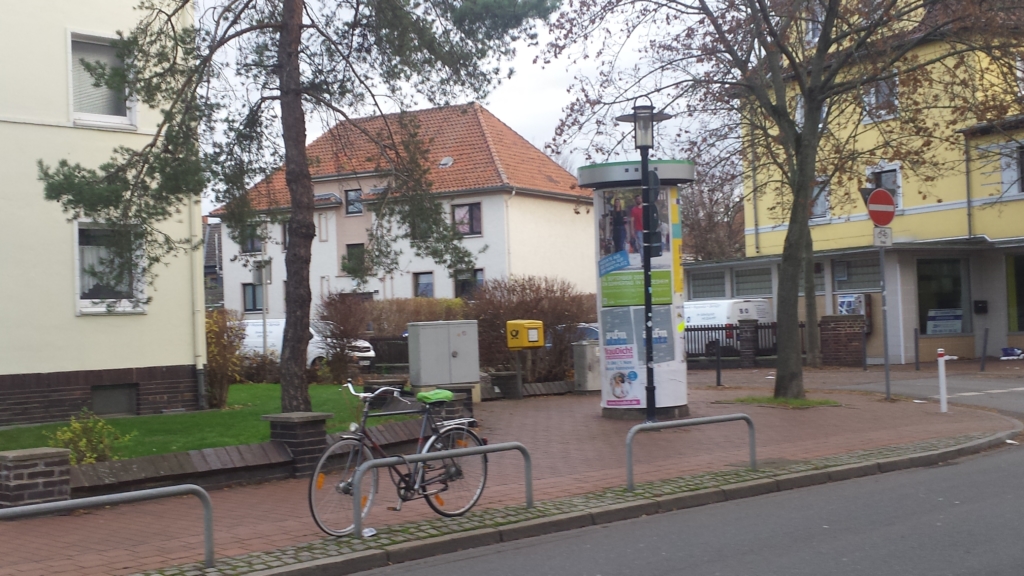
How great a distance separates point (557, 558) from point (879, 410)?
11187 mm

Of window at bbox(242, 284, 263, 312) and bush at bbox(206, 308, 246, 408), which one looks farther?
window at bbox(242, 284, 263, 312)

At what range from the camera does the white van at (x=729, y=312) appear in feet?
110

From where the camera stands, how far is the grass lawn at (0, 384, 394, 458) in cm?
1189

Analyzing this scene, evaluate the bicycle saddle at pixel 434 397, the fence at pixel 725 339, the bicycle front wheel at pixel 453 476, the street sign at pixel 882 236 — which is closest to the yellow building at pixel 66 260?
the bicycle saddle at pixel 434 397

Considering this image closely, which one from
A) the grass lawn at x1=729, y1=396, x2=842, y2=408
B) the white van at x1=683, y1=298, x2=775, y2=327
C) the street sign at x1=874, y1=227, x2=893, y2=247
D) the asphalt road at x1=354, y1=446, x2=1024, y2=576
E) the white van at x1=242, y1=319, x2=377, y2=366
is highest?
the street sign at x1=874, y1=227, x2=893, y2=247

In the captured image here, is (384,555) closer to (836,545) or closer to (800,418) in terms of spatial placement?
(836,545)

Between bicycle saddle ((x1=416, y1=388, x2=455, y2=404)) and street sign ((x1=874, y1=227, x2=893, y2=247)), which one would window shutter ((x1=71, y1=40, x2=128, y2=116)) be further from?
street sign ((x1=874, y1=227, x2=893, y2=247))

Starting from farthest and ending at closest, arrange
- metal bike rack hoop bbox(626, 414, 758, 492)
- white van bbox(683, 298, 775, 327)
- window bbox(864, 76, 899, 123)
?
white van bbox(683, 298, 775, 327), window bbox(864, 76, 899, 123), metal bike rack hoop bbox(626, 414, 758, 492)

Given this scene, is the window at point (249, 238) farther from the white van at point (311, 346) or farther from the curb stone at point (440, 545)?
the curb stone at point (440, 545)

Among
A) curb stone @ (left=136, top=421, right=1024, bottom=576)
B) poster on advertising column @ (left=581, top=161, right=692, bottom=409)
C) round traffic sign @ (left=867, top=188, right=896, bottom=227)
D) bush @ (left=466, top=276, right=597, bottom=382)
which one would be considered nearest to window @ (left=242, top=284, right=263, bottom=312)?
bush @ (left=466, top=276, right=597, bottom=382)

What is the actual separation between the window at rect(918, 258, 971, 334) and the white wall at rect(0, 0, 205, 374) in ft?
73.0

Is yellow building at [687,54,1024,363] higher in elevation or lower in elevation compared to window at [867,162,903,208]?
lower

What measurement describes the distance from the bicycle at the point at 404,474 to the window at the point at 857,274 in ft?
79.0

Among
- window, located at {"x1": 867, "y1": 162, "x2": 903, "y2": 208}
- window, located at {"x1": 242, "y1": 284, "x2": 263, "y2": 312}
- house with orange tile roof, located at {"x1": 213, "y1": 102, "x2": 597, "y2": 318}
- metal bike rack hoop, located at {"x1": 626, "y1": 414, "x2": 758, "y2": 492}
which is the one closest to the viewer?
metal bike rack hoop, located at {"x1": 626, "y1": 414, "x2": 758, "y2": 492}
